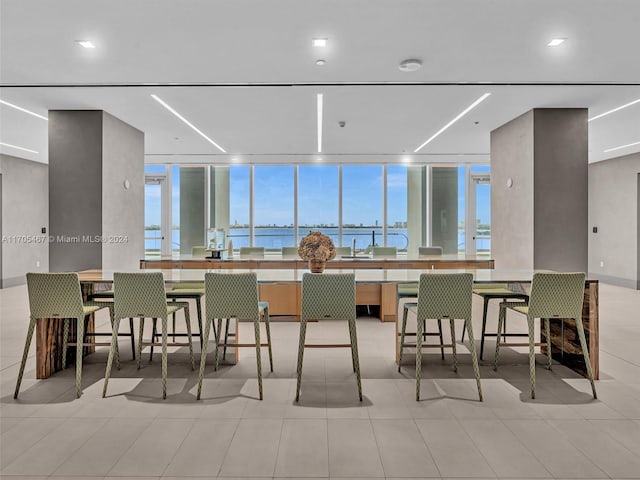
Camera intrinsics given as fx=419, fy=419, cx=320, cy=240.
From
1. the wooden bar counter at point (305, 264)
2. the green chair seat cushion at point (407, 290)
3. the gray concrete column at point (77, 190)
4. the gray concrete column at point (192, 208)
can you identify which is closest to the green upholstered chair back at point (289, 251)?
the wooden bar counter at point (305, 264)

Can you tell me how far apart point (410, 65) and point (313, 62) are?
0.99 metres

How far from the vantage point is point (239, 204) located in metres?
10.4

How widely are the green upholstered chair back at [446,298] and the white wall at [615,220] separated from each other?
7.52 meters

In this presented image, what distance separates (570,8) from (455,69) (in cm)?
134

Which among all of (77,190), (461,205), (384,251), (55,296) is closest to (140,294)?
(55,296)

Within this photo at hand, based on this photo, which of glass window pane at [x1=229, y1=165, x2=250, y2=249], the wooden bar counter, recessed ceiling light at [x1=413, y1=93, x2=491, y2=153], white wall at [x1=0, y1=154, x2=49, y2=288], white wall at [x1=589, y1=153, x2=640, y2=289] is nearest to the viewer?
recessed ceiling light at [x1=413, y1=93, x2=491, y2=153]

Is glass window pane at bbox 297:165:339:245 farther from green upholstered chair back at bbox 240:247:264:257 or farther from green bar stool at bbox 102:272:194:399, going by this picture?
green bar stool at bbox 102:272:194:399

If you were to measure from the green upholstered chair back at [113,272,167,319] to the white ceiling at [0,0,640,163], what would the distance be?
2.06 m

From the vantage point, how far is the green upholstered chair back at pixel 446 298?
3055 millimetres

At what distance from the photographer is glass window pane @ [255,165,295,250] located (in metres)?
10.4

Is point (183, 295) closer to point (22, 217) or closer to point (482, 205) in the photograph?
point (22, 217)

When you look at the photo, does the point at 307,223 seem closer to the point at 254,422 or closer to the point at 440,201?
the point at 440,201

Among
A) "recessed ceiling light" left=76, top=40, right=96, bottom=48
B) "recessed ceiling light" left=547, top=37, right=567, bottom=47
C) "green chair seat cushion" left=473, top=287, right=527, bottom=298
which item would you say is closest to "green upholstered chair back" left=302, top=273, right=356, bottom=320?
"green chair seat cushion" left=473, top=287, right=527, bottom=298

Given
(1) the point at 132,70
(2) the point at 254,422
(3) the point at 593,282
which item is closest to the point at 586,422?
(3) the point at 593,282
